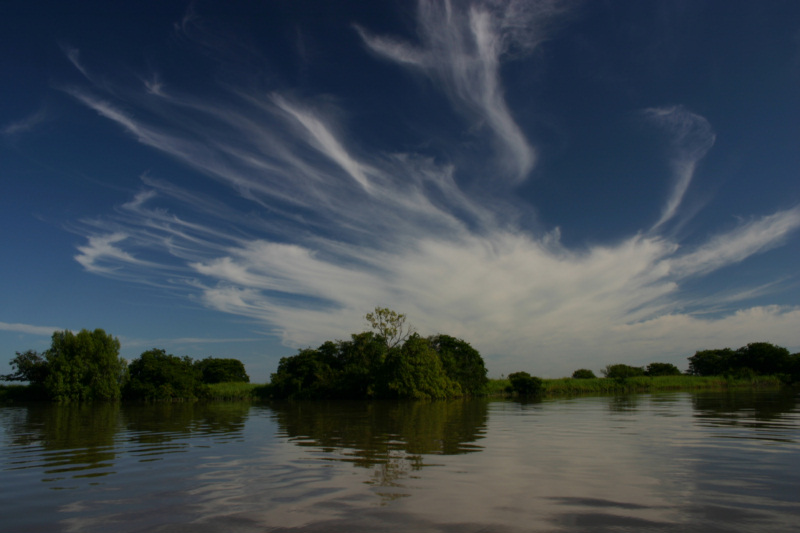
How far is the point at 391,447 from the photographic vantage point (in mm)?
12484

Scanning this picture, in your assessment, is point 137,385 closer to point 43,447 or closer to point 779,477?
point 43,447

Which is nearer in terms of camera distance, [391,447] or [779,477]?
[779,477]

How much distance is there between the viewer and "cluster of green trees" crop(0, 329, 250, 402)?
57219mm

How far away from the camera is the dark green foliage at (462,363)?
62.1m

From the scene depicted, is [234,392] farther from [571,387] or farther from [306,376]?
[571,387]

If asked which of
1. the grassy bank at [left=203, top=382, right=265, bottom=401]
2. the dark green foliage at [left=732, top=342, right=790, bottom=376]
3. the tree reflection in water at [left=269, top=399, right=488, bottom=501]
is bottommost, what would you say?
the grassy bank at [left=203, top=382, right=265, bottom=401]

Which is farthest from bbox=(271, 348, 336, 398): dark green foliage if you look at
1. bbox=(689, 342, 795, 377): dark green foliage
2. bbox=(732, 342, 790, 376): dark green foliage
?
bbox=(732, 342, 790, 376): dark green foliage

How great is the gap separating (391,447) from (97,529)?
794 cm

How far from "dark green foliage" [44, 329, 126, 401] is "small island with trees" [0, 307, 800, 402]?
11 centimetres

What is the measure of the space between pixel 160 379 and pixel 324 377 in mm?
23701

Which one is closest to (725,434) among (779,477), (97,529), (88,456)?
(779,477)

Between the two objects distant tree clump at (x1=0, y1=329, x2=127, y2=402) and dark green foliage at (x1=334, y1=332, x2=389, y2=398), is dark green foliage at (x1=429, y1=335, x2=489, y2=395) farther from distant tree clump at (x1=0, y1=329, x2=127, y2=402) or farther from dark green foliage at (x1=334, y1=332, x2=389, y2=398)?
distant tree clump at (x1=0, y1=329, x2=127, y2=402)

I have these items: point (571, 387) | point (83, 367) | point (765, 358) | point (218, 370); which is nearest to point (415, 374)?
point (571, 387)

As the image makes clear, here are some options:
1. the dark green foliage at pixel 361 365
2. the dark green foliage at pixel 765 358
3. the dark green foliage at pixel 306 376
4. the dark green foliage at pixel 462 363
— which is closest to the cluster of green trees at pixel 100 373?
the dark green foliage at pixel 306 376
